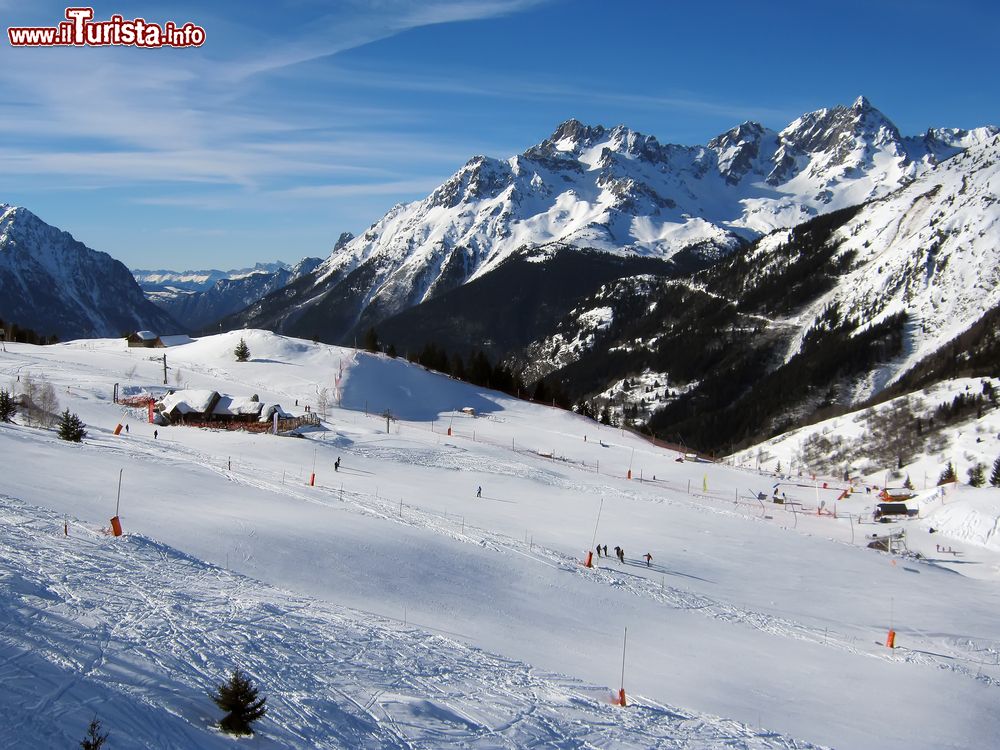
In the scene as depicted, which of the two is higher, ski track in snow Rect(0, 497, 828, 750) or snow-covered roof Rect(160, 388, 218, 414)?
snow-covered roof Rect(160, 388, 218, 414)

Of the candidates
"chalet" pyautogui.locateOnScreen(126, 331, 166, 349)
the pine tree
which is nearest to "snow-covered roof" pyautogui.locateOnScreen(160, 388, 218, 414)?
"chalet" pyautogui.locateOnScreen(126, 331, 166, 349)

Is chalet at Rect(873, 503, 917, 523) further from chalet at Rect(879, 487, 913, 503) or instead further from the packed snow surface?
chalet at Rect(879, 487, 913, 503)

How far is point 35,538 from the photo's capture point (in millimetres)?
20797

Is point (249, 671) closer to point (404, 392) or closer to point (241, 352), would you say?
point (404, 392)

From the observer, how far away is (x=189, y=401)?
60.3 m

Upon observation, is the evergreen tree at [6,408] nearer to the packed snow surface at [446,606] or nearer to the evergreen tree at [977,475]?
the packed snow surface at [446,606]

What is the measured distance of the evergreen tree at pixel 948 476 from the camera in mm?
83331

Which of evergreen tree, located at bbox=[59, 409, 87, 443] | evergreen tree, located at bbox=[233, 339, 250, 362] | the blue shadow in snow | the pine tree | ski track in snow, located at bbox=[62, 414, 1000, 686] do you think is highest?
evergreen tree, located at bbox=[233, 339, 250, 362]

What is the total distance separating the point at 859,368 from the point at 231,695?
190 metres

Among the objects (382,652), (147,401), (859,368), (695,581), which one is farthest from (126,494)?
(859,368)

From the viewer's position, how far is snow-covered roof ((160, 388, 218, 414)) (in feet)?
194

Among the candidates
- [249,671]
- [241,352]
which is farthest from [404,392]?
[249,671]

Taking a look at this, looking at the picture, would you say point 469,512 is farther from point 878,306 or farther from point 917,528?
point 878,306

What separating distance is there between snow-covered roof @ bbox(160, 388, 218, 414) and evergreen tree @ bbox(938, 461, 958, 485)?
252 feet
